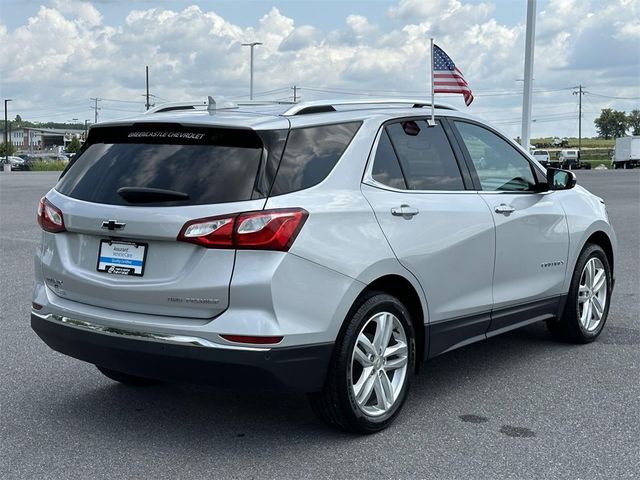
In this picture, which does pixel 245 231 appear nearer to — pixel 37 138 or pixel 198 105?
pixel 198 105

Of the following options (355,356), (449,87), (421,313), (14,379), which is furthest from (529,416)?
(449,87)

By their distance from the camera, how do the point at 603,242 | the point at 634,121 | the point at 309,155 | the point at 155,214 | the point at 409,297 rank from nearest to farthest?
the point at 155,214 < the point at 309,155 < the point at 409,297 < the point at 603,242 < the point at 634,121

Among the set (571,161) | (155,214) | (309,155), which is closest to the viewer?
(155,214)

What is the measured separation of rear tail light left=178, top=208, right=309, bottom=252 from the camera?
150 inches

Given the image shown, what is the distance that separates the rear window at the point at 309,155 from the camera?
403 cm

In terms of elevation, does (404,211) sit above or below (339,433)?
above

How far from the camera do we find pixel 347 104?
4754 millimetres

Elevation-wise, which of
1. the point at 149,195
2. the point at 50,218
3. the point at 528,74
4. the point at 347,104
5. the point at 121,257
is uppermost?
the point at 528,74

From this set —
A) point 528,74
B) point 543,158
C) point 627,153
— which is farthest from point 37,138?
point 528,74

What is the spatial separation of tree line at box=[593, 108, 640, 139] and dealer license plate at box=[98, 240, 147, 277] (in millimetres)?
155986

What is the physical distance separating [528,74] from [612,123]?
473 feet

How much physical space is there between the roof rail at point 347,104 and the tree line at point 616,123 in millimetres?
154232

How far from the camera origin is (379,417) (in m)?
4.41

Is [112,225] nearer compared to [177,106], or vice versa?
[112,225]
